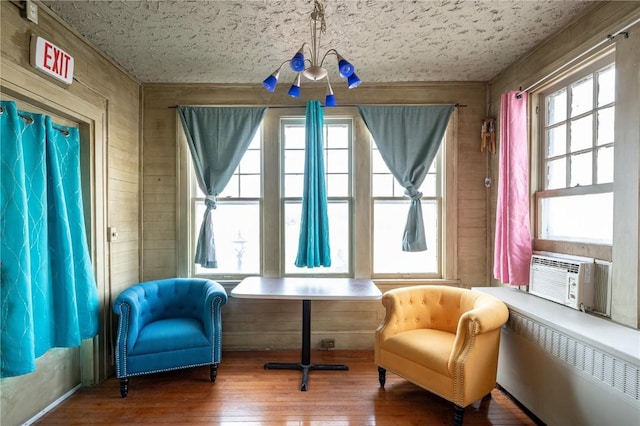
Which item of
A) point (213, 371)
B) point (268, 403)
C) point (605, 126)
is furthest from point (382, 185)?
point (213, 371)

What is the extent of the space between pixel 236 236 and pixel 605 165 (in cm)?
316

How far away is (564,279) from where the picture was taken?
205 cm

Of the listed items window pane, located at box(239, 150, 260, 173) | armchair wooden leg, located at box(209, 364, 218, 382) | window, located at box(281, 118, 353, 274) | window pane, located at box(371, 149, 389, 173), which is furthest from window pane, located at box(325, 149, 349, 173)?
armchair wooden leg, located at box(209, 364, 218, 382)

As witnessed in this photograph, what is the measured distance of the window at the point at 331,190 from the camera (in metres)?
3.16

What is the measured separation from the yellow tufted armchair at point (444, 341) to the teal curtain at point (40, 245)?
2330 millimetres

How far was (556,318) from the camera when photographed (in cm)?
188

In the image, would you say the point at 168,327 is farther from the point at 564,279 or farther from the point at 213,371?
the point at 564,279

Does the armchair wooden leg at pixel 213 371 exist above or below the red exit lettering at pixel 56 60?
below

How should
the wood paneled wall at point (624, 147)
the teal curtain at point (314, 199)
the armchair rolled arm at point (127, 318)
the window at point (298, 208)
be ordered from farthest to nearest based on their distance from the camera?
1. the window at point (298, 208)
2. the teal curtain at point (314, 199)
3. the armchair rolled arm at point (127, 318)
4. the wood paneled wall at point (624, 147)

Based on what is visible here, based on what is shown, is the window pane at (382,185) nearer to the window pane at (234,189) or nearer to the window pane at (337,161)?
the window pane at (337,161)

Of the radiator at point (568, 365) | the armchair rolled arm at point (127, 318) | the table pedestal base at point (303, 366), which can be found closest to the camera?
the radiator at point (568, 365)

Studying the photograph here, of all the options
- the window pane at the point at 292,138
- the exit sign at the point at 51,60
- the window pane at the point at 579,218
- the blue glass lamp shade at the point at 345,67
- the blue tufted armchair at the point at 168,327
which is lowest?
the blue tufted armchair at the point at 168,327

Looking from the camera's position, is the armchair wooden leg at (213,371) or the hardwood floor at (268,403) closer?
the hardwood floor at (268,403)

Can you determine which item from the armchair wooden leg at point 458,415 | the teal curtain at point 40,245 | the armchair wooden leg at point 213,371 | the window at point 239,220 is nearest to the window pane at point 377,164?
the window at point 239,220
